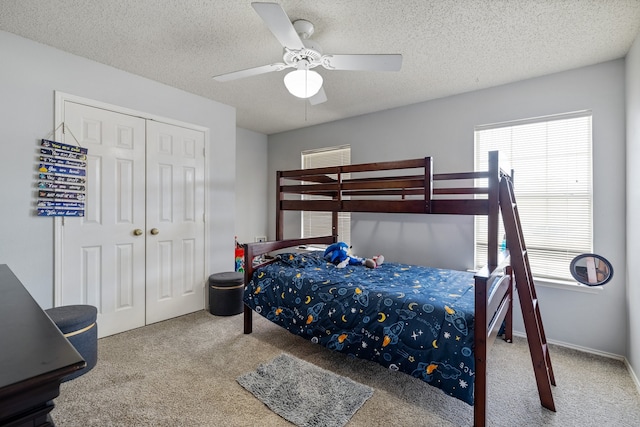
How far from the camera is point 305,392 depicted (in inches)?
79.6

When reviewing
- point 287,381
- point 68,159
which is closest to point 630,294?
point 287,381

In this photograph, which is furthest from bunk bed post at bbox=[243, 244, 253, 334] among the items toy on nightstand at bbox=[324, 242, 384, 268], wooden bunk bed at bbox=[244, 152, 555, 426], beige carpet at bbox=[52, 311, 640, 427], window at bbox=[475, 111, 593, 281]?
window at bbox=[475, 111, 593, 281]

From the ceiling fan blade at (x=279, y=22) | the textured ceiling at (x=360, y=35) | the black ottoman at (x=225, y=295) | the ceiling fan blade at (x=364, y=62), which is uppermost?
the textured ceiling at (x=360, y=35)

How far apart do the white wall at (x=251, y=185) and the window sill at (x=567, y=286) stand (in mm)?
3970

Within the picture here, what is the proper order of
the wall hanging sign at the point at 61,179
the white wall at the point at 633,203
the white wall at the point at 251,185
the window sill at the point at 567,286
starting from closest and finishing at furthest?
the white wall at the point at 633,203 < the wall hanging sign at the point at 61,179 < the window sill at the point at 567,286 < the white wall at the point at 251,185

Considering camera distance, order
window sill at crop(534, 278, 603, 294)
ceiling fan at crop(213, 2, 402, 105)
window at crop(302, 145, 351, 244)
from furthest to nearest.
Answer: window at crop(302, 145, 351, 244), window sill at crop(534, 278, 603, 294), ceiling fan at crop(213, 2, 402, 105)

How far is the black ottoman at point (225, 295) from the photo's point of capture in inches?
135

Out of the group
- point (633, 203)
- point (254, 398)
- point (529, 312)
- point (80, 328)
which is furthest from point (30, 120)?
point (633, 203)

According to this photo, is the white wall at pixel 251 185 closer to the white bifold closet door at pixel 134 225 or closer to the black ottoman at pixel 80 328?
the white bifold closet door at pixel 134 225

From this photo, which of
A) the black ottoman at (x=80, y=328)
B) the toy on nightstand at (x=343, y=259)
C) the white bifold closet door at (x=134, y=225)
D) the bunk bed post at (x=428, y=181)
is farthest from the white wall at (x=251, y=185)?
the bunk bed post at (x=428, y=181)

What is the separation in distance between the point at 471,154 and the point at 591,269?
1.50 metres

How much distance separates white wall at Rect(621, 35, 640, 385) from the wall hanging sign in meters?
4.46

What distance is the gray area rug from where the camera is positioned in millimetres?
1802

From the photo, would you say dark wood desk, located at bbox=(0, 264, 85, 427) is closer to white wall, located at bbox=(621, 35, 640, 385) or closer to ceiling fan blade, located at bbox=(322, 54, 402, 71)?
Result: ceiling fan blade, located at bbox=(322, 54, 402, 71)
